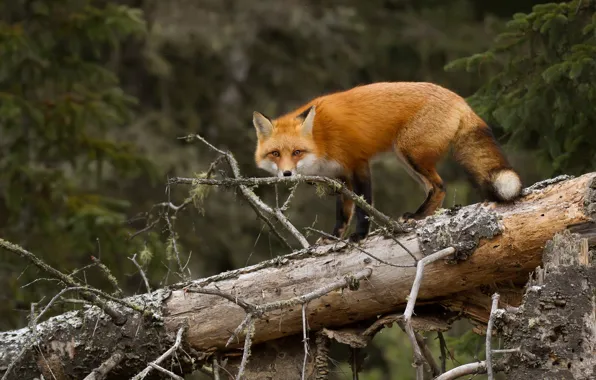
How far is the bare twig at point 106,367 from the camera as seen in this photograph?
20.1 feet

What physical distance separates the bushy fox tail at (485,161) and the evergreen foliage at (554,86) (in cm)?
57

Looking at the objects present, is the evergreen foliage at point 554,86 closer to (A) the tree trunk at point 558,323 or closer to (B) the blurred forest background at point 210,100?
(B) the blurred forest background at point 210,100

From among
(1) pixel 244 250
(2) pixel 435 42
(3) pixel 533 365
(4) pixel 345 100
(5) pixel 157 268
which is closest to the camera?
(3) pixel 533 365

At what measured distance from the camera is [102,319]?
643 centimetres

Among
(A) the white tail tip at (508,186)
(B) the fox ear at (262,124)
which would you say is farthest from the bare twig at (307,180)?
(B) the fox ear at (262,124)

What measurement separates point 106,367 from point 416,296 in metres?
2.28

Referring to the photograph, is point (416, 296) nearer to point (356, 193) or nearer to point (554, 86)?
point (356, 193)

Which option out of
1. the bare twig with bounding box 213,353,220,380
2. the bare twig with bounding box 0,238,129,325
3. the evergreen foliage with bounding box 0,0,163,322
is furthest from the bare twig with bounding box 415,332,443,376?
the evergreen foliage with bounding box 0,0,163,322

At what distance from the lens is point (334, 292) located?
6.01 meters

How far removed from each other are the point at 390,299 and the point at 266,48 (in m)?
11.9

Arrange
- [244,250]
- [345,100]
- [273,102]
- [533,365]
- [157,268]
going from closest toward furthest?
[533,365] → [345,100] → [157,268] → [244,250] → [273,102]

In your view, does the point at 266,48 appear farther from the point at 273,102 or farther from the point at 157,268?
the point at 157,268

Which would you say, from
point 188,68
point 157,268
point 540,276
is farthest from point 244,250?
point 540,276

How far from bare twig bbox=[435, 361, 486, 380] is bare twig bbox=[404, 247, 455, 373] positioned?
19cm
